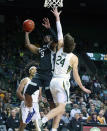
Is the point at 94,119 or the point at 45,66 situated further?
the point at 94,119

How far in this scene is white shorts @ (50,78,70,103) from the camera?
7.79 meters

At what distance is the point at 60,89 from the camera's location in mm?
7793

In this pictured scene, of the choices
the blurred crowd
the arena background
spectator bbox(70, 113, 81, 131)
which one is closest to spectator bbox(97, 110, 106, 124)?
the blurred crowd

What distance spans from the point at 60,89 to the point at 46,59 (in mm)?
947

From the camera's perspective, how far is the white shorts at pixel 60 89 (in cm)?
779

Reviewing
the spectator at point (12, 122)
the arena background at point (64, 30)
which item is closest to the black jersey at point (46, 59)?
the spectator at point (12, 122)

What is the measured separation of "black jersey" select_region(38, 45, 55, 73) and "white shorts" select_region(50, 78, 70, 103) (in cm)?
66

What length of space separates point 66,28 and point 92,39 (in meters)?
2.13

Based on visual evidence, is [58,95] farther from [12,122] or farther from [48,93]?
[12,122]

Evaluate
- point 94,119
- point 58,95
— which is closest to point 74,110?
point 94,119

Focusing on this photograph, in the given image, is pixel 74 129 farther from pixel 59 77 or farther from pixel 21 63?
pixel 21 63

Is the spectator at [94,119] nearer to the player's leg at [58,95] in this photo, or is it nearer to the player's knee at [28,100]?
the player's knee at [28,100]

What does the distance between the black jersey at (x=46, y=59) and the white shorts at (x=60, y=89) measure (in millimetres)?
662

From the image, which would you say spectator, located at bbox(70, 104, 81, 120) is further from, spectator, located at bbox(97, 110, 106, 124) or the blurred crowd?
spectator, located at bbox(97, 110, 106, 124)
